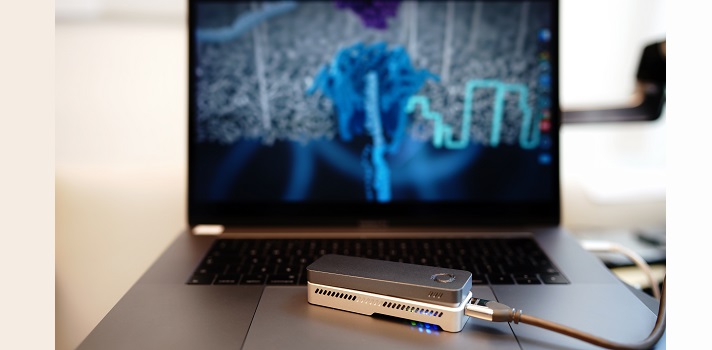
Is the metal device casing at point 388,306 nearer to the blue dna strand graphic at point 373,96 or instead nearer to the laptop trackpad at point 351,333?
the laptop trackpad at point 351,333

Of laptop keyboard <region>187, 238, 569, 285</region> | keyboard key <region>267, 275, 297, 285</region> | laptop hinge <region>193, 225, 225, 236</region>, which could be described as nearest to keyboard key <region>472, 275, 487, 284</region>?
laptop keyboard <region>187, 238, 569, 285</region>

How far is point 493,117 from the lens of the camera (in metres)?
0.85

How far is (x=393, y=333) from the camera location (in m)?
0.48

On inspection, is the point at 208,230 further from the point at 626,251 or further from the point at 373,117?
the point at 626,251

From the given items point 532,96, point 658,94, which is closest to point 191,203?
point 532,96

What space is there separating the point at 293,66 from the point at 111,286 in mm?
436

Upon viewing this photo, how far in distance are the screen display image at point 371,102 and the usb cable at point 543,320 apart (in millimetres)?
371

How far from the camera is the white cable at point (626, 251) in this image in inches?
28.5

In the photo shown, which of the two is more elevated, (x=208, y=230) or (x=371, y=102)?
(x=371, y=102)

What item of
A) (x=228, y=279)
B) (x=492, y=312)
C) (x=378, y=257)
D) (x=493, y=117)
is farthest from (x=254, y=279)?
(x=493, y=117)

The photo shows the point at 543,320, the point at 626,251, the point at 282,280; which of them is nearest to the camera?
the point at 543,320

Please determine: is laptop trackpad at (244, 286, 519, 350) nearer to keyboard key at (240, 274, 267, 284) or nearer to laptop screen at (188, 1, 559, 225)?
keyboard key at (240, 274, 267, 284)

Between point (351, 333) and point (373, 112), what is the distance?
440mm

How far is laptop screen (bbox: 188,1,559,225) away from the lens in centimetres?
84
